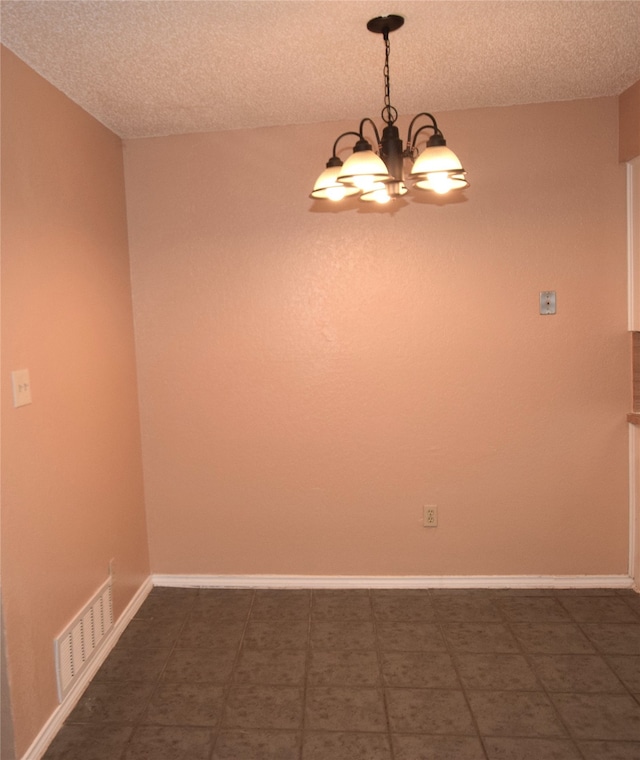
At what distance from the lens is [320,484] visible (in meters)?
3.18

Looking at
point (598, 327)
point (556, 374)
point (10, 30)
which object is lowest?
point (556, 374)

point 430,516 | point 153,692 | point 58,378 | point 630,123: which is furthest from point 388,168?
point 153,692

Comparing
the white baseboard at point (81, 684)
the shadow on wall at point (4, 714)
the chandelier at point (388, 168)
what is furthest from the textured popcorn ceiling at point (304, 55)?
the white baseboard at point (81, 684)

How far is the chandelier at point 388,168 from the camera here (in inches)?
67.9

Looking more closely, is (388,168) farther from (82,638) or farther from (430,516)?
(82,638)

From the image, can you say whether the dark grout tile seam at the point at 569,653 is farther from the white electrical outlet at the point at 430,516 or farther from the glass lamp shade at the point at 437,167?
the glass lamp shade at the point at 437,167

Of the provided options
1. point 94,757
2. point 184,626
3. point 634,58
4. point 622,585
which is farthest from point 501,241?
point 94,757

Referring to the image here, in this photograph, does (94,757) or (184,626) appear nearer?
(94,757)

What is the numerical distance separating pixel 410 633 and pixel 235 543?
1.03m

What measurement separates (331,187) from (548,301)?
1.53 m

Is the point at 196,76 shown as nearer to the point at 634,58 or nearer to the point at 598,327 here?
the point at 634,58

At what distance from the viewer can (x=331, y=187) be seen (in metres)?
1.95

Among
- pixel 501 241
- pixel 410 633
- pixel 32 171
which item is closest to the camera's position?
pixel 32 171

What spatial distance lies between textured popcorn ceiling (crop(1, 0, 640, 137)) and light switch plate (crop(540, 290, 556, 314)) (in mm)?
906
